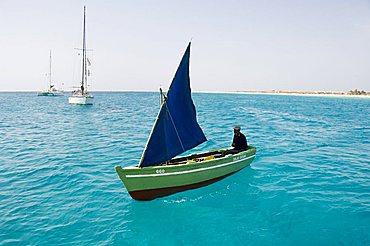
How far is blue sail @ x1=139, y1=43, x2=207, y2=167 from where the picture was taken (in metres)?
12.7

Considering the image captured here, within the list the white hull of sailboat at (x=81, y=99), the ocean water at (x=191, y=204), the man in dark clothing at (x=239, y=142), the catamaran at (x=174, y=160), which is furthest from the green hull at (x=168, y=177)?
the white hull of sailboat at (x=81, y=99)

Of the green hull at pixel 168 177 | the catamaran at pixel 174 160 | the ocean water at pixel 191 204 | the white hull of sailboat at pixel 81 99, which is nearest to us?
the ocean water at pixel 191 204

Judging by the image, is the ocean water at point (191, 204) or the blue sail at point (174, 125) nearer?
the ocean water at point (191, 204)

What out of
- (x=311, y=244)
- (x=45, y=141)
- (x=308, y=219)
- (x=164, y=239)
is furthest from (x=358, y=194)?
(x=45, y=141)

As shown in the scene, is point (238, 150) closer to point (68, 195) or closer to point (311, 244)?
point (311, 244)

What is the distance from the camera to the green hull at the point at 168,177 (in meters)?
12.1

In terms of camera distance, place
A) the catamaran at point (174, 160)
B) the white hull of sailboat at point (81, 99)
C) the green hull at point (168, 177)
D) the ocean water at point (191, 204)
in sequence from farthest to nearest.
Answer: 1. the white hull of sailboat at point (81, 99)
2. the catamaran at point (174, 160)
3. the green hull at point (168, 177)
4. the ocean water at point (191, 204)

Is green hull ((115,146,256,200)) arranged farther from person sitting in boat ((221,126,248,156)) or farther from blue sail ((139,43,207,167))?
person sitting in boat ((221,126,248,156))

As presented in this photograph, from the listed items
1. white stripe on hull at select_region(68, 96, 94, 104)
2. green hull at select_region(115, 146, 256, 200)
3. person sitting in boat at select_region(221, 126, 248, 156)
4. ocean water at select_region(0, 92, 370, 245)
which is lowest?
A: ocean water at select_region(0, 92, 370, 245)

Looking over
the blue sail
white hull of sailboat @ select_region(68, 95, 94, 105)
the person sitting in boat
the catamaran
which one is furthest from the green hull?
white hull of sailboat @ select_region(68, 95, 94, 105)

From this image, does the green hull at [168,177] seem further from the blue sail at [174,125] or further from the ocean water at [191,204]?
the blue sail at [174,125]

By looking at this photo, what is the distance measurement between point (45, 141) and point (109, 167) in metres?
12.7

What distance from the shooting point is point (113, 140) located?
28.0m

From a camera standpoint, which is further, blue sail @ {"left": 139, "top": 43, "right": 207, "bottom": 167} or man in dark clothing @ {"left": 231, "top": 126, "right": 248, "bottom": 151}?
man in dark clothing @ {"left": 231, "top": 126, "right": 248, "bottom": 151}
